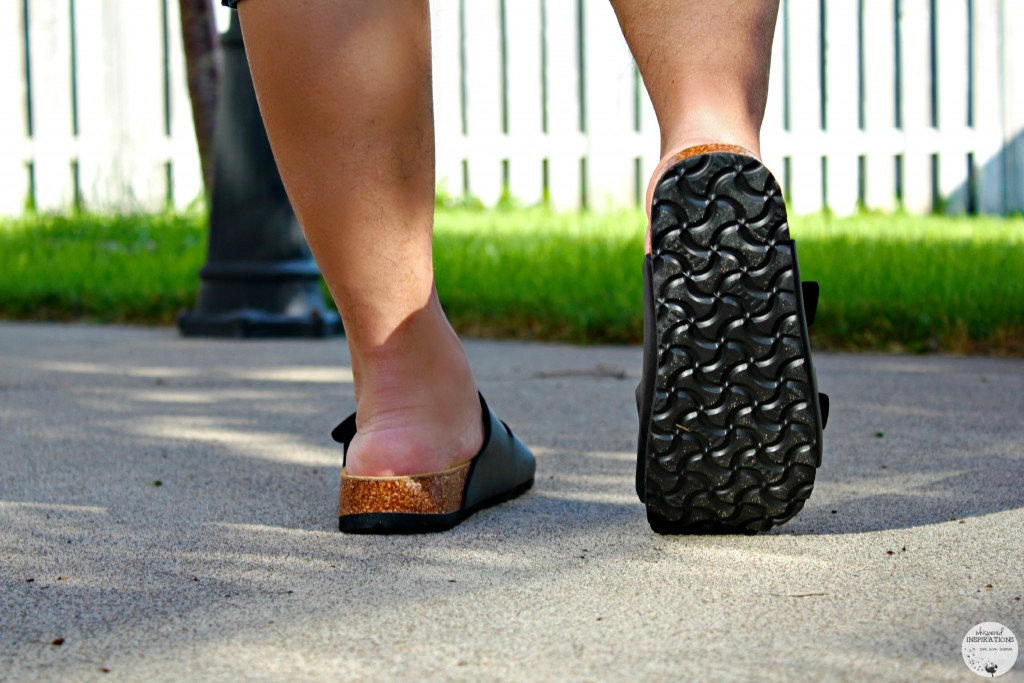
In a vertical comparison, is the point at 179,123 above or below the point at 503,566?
above

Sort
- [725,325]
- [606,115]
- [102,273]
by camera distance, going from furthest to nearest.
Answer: [606,115] < [102,273] < [725,325]

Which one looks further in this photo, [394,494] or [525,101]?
[525,101]

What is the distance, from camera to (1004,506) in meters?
1.50

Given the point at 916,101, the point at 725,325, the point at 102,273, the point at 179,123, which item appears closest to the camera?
the point at 725,325

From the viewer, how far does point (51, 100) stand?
757 centimetres

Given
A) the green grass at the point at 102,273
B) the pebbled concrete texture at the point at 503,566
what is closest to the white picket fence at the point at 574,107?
the green grass at the point at 102,273

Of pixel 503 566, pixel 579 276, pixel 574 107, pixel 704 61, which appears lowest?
pixel 503 566

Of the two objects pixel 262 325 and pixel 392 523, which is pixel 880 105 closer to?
pixel 262 325

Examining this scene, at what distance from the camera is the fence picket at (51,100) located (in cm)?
754

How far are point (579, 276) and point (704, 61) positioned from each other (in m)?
2.43

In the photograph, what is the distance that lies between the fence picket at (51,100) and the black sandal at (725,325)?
6.88 m

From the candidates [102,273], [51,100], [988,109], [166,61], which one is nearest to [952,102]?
[988,109]

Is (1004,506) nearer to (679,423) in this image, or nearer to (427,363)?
(679,423)
